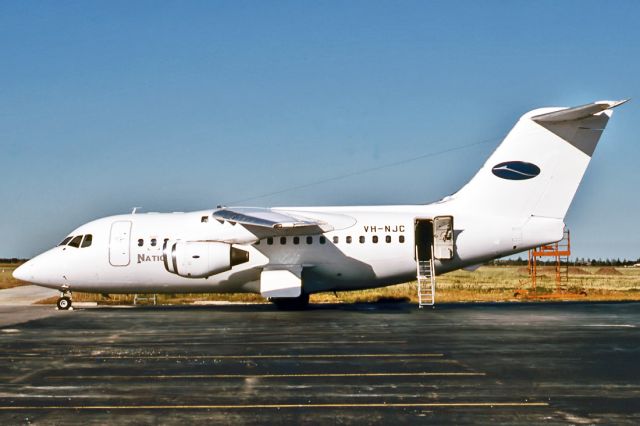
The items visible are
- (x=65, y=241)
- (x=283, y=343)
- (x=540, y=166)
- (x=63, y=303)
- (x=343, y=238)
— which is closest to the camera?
(x=283, y=343)

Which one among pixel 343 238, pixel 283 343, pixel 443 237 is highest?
pixel 343 238

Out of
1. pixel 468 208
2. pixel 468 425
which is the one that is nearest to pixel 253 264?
pixel 468 208

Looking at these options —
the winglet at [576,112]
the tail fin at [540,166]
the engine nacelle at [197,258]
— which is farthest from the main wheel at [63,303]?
the winglet at [576,112]

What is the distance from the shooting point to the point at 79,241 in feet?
85.0

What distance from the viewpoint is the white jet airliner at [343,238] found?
2369cm

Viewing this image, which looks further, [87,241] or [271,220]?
[87,241]

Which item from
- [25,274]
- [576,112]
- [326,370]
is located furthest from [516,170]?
[25,274]

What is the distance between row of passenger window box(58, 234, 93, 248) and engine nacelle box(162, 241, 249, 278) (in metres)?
4.28

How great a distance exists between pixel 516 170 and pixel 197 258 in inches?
509

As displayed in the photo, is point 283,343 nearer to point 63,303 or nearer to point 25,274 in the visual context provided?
point 63,303

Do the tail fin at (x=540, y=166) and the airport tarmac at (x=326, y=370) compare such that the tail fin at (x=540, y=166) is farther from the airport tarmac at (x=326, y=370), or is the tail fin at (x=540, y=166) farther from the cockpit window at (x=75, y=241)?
the cockpit window at (x=75, y=241)

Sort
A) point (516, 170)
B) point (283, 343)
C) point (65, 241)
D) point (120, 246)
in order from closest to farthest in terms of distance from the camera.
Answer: point (283, 343)
point (516, 170)
point (120, 246)
point (65, 241)

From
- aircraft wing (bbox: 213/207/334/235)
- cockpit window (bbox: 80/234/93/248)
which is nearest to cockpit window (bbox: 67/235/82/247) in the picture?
cockpit window (bbox: 80/234/93/248)

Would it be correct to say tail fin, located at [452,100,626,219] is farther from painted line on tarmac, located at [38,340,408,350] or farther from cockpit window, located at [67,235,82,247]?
cockpit window, located at [67,235,82,247]
